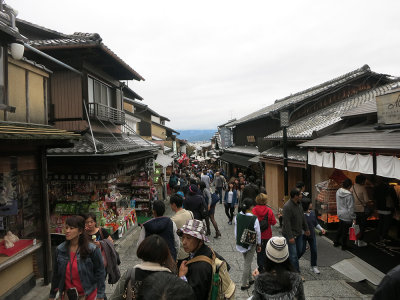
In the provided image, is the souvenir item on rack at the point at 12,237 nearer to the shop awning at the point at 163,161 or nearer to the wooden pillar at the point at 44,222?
the wooden pillar at the point at 44,222

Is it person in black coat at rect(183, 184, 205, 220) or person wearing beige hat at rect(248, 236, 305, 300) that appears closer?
person wearing beige hat at rect(248, 236, 305, 300)

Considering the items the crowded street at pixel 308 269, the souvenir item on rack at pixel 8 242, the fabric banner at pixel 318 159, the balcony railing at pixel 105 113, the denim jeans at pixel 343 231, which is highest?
the balcony railing at pixel 105 113

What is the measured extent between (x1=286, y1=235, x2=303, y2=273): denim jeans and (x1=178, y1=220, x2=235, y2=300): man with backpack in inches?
133

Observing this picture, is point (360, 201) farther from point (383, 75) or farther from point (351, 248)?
point (383, 75)

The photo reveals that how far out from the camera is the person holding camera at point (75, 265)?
12.1 ft

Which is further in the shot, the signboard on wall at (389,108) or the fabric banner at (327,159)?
the fabric banner at (327,159)

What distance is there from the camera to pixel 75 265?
12.1 ft

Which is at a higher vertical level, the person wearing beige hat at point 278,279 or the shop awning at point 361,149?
the shop awning at point 361,149

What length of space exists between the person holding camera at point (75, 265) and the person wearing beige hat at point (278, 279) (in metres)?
2.35

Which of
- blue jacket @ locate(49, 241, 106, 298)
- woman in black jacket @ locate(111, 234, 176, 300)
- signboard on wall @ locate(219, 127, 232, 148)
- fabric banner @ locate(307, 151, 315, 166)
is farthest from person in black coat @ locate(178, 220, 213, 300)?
signboard on wall @ locate(219, 127, 232, 148)

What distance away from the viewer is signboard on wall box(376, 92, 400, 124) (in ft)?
23.7

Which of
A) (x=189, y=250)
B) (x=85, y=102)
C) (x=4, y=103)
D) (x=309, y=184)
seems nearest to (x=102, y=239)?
(x=189, y=250)

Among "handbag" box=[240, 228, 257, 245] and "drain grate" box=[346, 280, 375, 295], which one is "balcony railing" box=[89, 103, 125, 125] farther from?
"drain grate" box=[346, 280, 375, 295]

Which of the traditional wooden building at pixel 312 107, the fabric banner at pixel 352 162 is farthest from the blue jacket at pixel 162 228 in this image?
the traditional wooden building at pixel 312 107
